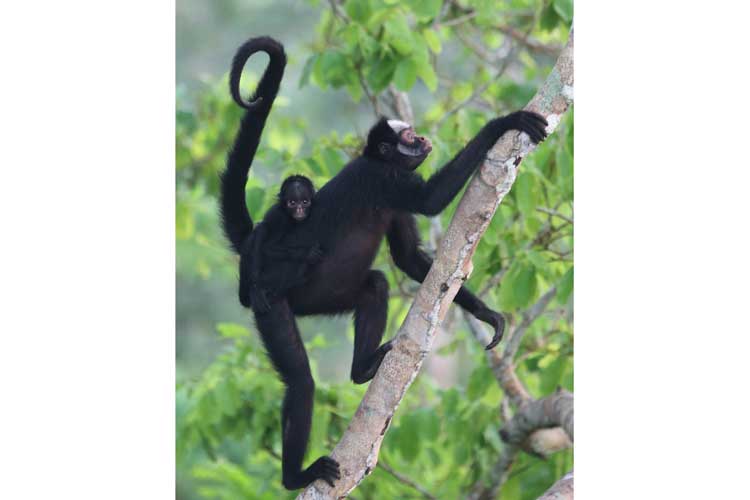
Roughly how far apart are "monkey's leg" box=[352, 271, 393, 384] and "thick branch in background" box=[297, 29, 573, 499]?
493mm

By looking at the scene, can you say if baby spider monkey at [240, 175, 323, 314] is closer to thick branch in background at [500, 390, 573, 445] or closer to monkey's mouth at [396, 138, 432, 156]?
monkey's mouth at [396, 138, 432, 156]

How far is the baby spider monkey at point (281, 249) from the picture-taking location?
11.6 ft

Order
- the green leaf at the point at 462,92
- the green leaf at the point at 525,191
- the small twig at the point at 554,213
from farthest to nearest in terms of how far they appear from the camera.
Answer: the green leaf at the point at 462,92, the small twig at the point at 554,213, the green leaf at the point at 525,191

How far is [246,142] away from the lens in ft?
12.1

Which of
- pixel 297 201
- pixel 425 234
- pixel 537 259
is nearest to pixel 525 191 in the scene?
pixel 537 259

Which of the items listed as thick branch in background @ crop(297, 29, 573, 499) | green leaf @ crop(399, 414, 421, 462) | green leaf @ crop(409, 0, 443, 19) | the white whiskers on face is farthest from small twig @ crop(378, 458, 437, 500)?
green leaf @ crop(409, 0, 443, 19)

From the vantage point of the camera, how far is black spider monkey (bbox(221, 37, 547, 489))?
11.2 feet

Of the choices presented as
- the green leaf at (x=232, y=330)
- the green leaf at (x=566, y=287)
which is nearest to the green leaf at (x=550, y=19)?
the green leaf at (x=566, y=287)

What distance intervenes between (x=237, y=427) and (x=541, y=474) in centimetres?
153

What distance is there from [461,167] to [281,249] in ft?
2.84

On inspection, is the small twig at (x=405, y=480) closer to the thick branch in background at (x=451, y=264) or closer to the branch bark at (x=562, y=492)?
the branch bark at (x=562, y=492)

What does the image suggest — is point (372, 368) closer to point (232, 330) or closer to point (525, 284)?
point (525, 284)

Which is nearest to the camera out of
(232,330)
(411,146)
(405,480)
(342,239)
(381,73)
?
(411,146)
